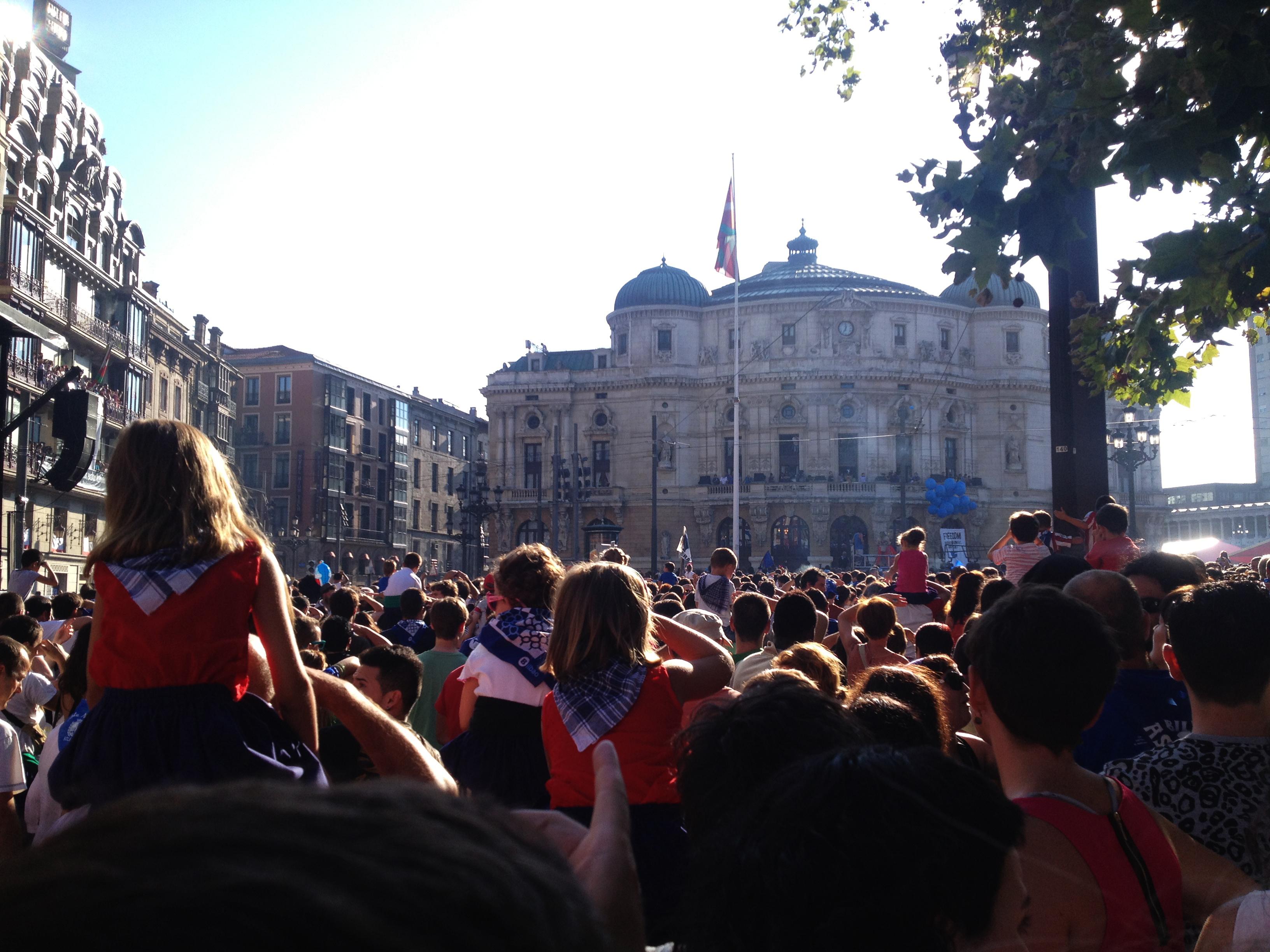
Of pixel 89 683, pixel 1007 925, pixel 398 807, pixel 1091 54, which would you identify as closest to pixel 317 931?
pixel 398 807

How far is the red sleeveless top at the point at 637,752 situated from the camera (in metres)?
3.85

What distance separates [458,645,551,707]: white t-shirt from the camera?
4.62 meters

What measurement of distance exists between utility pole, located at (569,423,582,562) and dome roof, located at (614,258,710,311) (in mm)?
7880

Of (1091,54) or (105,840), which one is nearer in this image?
(105,840)

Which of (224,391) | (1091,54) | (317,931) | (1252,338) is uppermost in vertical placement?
(224,391)

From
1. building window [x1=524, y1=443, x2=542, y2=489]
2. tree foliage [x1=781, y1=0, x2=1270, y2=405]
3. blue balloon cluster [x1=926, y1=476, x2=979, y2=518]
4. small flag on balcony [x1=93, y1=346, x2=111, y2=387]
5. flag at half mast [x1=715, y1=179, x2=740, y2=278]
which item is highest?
flag at half mast [x1=715, y1=179, x2=740, y2=278]

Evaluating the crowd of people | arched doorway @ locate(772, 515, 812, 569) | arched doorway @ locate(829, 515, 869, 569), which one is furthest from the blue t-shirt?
arched doorway @ locate(829, 515, 869, 569)

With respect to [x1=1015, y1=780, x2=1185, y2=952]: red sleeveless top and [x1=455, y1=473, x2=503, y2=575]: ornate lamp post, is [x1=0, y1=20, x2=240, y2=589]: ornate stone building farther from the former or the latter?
[x1=1015, y1=780, x2=1185, y2=952]: red sleeveless top

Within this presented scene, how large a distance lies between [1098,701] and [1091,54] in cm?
342

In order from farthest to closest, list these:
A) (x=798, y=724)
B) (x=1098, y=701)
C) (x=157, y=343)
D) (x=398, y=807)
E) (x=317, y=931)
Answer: (x=157, y=343), (x=1098, y=701), (x=798, y=724), (x=398, y=807), (x=317, y=931)

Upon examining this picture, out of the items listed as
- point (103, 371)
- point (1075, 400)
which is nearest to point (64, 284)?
point (103, 371)

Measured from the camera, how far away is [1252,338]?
6789 millimetres

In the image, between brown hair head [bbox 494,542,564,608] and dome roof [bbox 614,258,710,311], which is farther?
dome roof [bbox 614,258,710,311]

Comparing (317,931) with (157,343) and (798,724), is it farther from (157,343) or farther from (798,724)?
(157,343)
